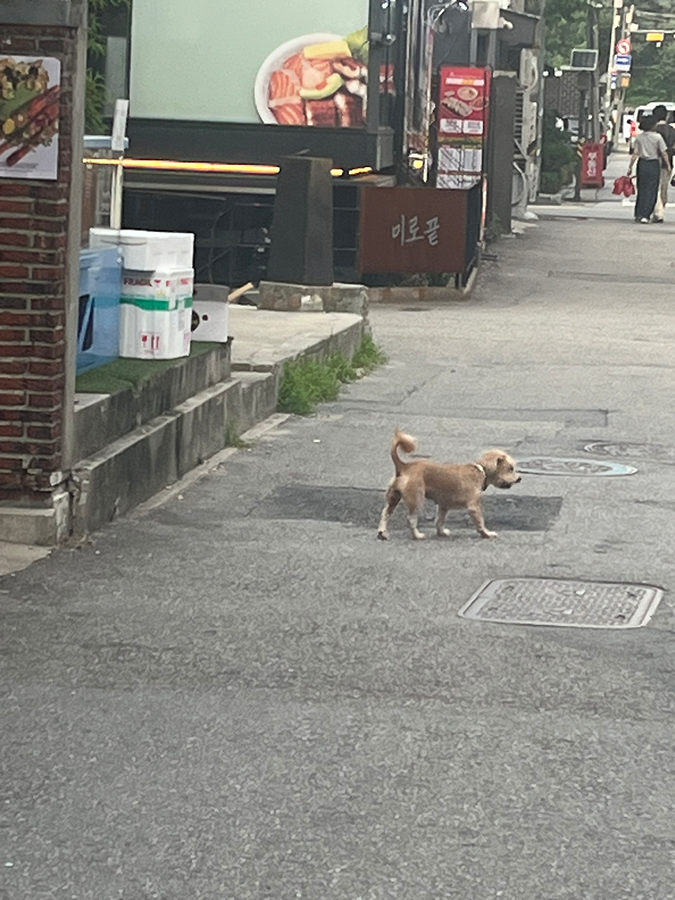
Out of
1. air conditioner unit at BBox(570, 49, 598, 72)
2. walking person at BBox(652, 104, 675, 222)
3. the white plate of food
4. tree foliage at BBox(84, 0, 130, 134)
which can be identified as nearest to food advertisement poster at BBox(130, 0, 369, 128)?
the white plate of food

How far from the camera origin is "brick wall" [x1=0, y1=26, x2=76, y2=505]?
26.9 ft

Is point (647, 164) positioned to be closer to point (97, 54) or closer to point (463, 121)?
point (463, 121)

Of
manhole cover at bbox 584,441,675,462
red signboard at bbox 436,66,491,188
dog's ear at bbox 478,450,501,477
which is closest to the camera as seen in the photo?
dog's ear at bbox 478,450,501,477

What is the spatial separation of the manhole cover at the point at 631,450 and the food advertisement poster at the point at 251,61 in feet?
31.8

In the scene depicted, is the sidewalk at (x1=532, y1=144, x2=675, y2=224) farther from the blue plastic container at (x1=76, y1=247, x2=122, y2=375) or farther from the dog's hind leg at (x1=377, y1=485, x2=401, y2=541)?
the dog's hind leg at (x1=377, y1=485, x2=401, y2=541)

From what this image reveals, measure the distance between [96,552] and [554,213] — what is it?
3447cm

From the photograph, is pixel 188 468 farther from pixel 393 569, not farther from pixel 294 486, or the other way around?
pixel 393 569

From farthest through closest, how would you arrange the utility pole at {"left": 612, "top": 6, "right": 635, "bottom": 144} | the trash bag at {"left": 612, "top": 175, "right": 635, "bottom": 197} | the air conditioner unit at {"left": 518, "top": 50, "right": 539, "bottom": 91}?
the utility pole at {"left": 612, "top": 6, "right": 635, "bottom": 144}
the trash bag at {"left": 612, "top": 175, "right": 635, "bottom": 197}
the air conditioner unit at {"left": 518, "top": 50, "right": 539, "bottom": 91}

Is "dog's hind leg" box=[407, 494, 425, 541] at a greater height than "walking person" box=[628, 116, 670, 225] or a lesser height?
lesser

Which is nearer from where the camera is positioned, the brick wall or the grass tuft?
the brick wall

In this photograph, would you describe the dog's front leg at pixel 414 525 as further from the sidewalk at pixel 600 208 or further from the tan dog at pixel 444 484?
the sidewalk at pixel 600 208

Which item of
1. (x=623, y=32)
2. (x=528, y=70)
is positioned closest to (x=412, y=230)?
(x=528, y=70)

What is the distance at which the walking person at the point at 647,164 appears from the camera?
3741 cm

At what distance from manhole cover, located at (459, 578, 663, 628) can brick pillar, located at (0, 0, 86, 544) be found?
77.2 inches
